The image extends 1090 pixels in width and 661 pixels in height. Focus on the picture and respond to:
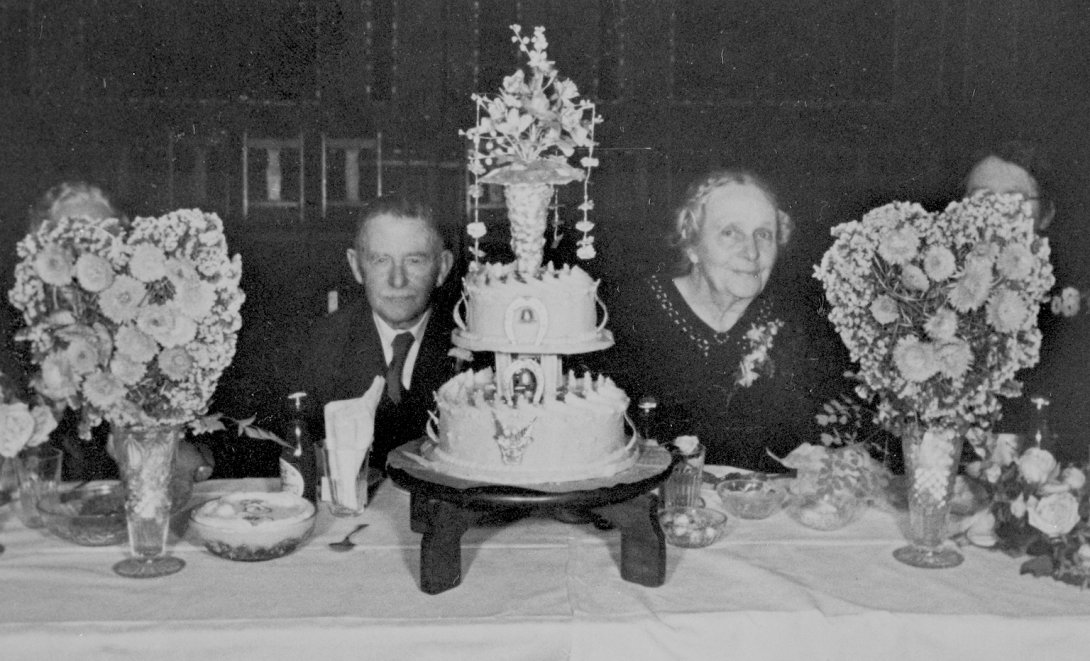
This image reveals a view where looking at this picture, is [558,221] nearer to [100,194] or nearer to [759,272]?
[759,272]

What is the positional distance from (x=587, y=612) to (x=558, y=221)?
5.29 feet

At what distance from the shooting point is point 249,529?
2908 millimetres

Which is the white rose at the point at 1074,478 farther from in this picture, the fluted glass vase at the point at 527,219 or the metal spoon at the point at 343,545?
the metal spoon at the point at 343,545

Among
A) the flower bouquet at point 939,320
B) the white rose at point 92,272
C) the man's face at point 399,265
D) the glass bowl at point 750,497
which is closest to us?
the white rose at point 92,272

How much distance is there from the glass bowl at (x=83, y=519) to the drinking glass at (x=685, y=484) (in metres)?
1.53

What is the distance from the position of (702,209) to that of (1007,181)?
1.04 metres

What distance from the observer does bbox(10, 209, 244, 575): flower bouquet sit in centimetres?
280

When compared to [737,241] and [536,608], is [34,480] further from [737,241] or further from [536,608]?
[737,241]

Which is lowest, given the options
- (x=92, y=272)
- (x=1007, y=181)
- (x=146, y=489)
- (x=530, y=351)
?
(x=146, y=489)

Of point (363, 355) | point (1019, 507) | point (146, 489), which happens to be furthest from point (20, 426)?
point (1019, 507)

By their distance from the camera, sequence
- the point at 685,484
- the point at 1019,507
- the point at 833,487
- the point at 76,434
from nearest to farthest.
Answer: the point at 1019,507
the point at 833,487
the point at 685,484
the point at 76,434

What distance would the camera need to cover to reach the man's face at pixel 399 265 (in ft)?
12.7

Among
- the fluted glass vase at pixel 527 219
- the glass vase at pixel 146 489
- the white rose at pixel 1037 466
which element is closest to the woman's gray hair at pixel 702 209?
the fluted glass vase at pixel 527 219

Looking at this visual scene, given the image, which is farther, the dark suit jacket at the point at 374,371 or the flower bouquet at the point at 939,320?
the dark suit jacket at the point at 374,371
